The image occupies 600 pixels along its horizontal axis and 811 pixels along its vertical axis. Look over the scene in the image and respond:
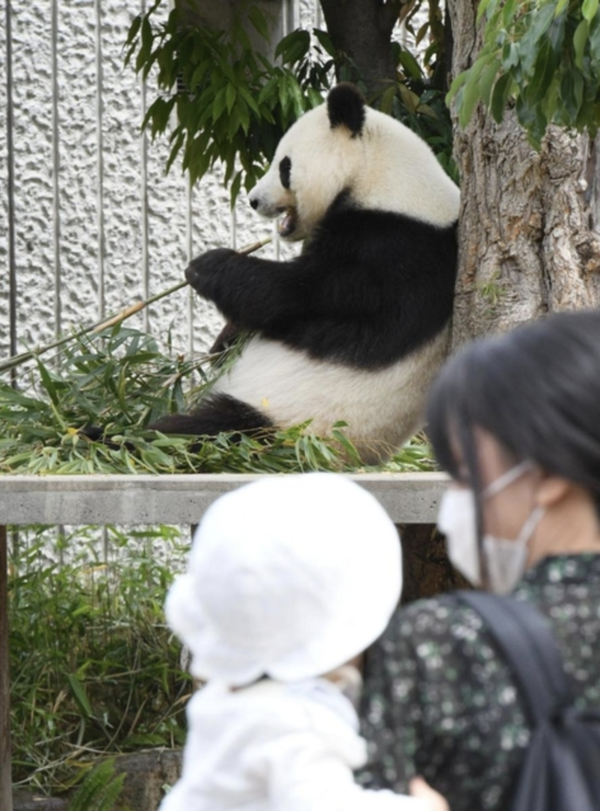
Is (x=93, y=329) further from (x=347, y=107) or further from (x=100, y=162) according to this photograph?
(x=100, y=162)

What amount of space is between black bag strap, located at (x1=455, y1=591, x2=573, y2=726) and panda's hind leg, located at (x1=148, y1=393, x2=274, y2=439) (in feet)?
8.05

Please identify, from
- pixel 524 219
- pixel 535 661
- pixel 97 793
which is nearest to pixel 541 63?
pixel 524 219

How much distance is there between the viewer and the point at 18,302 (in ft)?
18.2

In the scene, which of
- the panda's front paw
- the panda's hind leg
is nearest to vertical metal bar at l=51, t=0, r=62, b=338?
the panda's front paw

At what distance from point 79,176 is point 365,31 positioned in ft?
5.31

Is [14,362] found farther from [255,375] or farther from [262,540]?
[262,540]

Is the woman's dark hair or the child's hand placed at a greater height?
the woman's dark hair

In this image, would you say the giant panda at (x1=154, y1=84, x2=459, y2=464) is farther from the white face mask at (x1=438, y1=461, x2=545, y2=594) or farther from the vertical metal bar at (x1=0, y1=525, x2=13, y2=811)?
the white face mask at (x1=438, y1=461, x2=545, y2=594)

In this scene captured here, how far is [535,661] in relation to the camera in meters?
1.01

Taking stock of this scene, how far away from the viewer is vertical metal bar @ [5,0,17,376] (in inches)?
217

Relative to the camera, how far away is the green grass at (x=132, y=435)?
3.21 metres

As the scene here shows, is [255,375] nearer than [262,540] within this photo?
No

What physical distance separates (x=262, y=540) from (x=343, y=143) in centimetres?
296

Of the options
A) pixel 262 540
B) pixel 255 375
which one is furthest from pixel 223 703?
pixel 255 375
